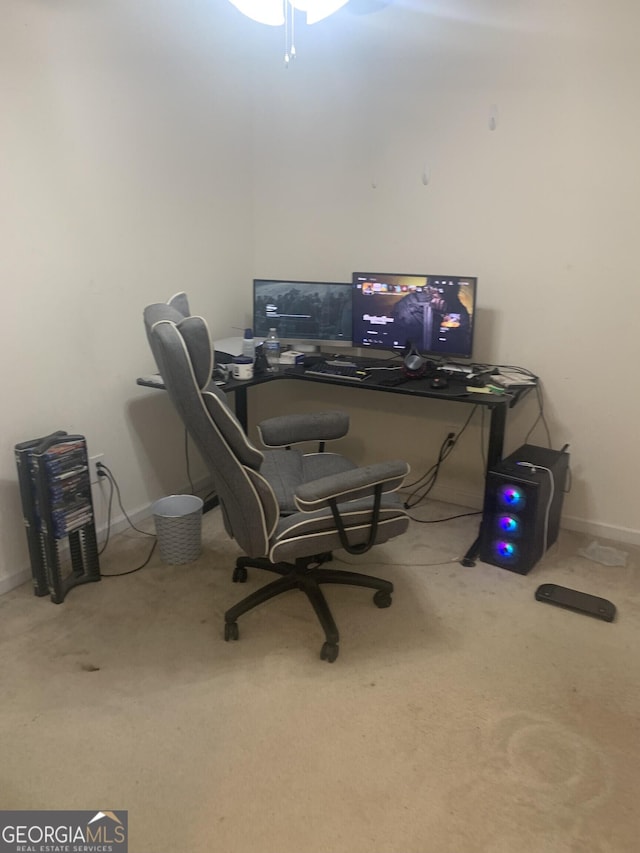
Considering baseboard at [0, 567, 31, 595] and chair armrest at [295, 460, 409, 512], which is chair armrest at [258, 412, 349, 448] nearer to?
chair armrest at [295, 460, 409, 512]

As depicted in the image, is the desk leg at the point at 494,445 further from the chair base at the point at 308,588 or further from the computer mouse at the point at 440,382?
the chair base at the point at 308,588

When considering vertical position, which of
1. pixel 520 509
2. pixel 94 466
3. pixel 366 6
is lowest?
pixel 520 509

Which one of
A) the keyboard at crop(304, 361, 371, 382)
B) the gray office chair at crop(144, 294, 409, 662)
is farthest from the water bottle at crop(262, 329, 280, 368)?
the gray office chair at crop(144, 294, 409, 662)

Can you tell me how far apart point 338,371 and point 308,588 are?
1.13 metres

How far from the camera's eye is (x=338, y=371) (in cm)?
298

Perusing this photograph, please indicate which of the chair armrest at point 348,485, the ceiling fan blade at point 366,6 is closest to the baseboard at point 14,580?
the chair armrest at point 348,485

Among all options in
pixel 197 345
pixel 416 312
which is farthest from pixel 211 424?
pixel 416 312

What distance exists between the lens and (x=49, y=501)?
2.31 m

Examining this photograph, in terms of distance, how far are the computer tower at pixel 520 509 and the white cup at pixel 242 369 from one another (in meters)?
1.22

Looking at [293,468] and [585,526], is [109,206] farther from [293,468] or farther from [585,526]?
[585,526]

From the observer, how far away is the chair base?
83.7 inches

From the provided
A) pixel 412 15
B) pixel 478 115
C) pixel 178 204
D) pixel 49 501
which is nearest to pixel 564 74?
pixel 478 115

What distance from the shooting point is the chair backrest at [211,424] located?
1714 mm

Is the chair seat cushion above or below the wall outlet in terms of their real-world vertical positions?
above
